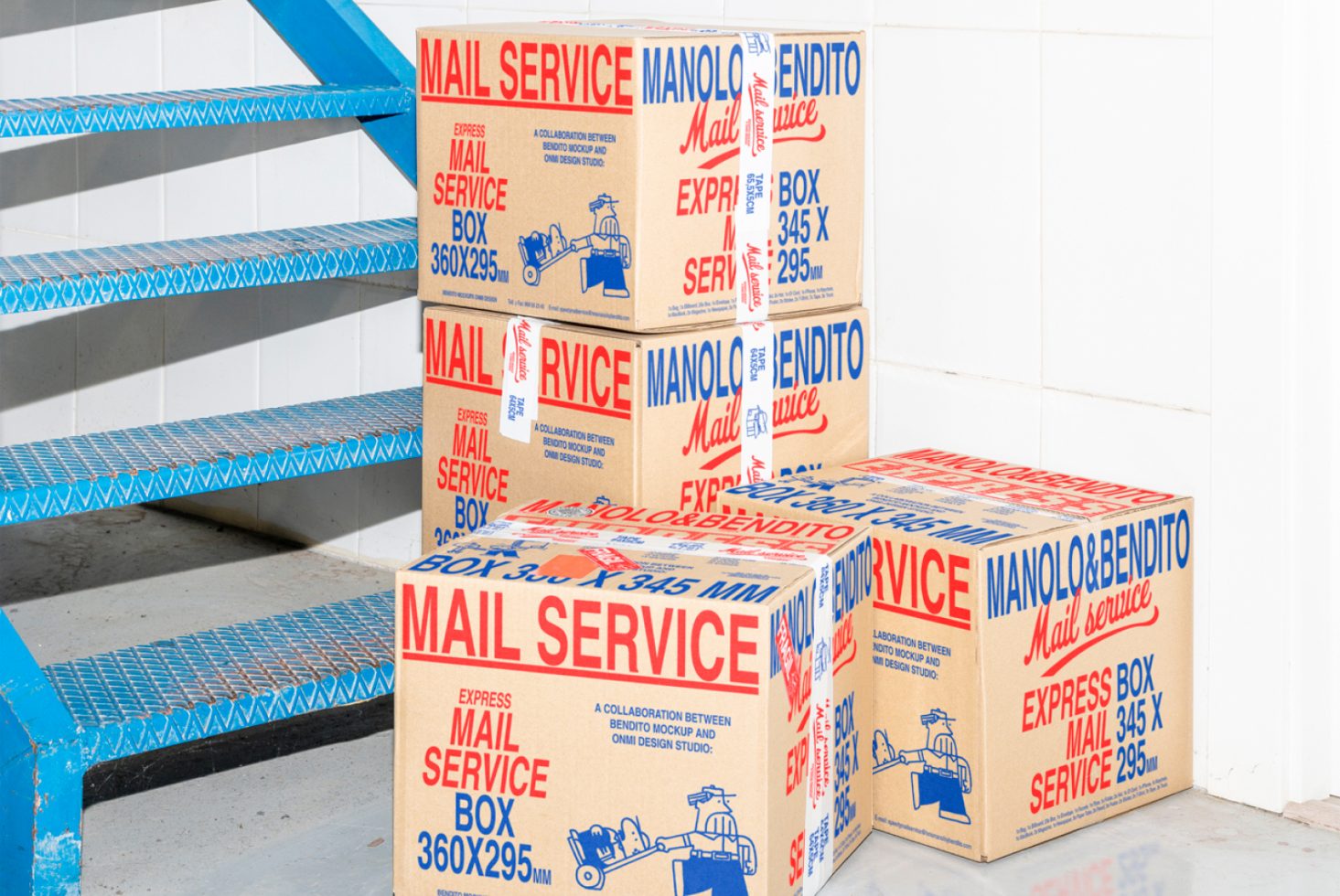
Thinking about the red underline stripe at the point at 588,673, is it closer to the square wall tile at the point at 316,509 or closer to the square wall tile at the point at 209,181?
the square wall tile at the point at 316,509

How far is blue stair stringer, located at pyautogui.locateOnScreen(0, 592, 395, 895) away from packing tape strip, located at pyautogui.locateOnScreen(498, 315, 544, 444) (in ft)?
1.13

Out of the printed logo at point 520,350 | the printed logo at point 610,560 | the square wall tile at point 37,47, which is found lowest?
the printed logo at point 610,560

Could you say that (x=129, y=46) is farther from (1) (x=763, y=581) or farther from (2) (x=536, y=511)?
(1) (x=763, y=581)

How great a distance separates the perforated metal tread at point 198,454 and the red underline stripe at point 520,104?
49 centimetres

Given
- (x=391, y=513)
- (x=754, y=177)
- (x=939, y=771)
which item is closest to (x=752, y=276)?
(x=754, y=177)

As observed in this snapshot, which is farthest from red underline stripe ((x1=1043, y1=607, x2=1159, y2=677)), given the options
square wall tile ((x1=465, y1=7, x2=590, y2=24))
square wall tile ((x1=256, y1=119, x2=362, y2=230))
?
square wall tile ((x1=256, y1=119, x2=362, y2=230))

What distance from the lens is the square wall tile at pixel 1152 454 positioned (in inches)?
91.4

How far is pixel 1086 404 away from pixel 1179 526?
8.6 inches

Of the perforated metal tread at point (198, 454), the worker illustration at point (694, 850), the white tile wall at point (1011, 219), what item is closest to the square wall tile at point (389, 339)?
the white tile wall at point (1011, 219)

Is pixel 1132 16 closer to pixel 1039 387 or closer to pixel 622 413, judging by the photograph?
pixel 1039 387

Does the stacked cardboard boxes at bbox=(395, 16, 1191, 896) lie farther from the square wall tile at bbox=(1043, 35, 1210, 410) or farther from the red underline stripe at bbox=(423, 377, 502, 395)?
the square wall tile at bbox=(1043, 35, 1210, 410)

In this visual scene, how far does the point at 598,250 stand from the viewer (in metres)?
2.28

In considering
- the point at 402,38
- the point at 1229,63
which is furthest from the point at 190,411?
the point at 1229,63

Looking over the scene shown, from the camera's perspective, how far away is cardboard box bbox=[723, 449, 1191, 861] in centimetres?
212
